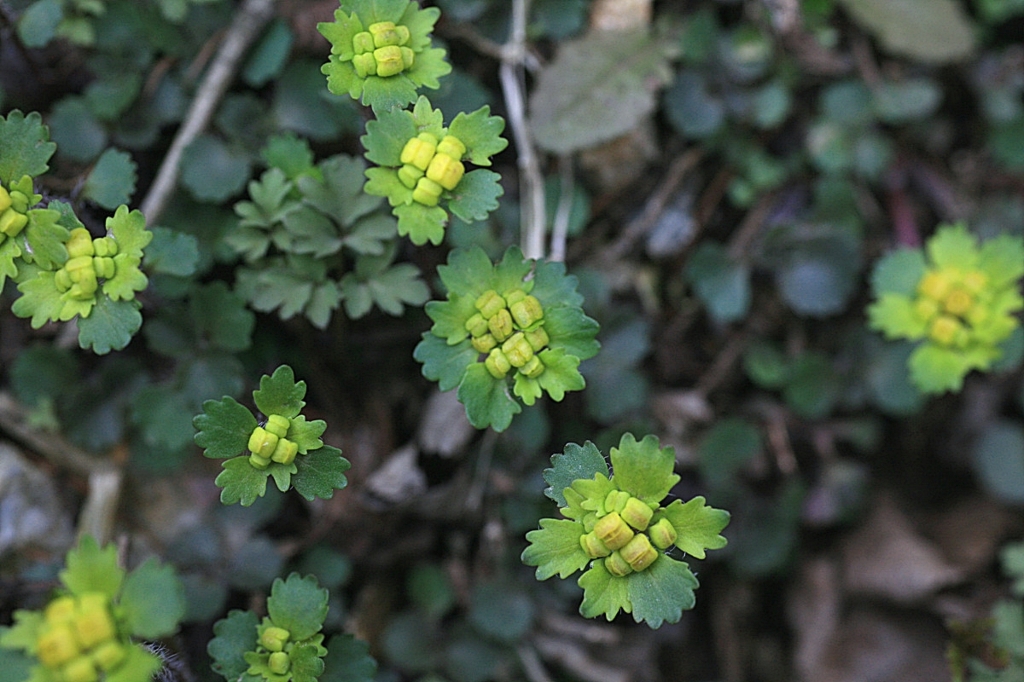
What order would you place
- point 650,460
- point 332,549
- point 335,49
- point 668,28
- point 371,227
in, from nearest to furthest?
point 650,460
point 335,49
point 371,227
point 332,549
point 668,28

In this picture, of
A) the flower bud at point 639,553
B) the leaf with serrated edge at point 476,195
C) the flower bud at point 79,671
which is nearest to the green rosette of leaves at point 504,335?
the leaf with serrated edge at point 476,195

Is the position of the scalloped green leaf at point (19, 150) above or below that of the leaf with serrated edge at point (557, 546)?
above

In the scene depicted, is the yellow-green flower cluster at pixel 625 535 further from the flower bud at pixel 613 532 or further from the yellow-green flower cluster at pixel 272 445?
the yellow-green flower cluster at pixel 272 445

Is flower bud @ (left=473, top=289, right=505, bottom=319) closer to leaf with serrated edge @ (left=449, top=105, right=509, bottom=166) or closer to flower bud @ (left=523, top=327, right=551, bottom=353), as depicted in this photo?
flower bud @ (left=523, top=327, right=551, bottom=353)

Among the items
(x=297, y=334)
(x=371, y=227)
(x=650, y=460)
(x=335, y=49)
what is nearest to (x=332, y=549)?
(x=297, y=334)

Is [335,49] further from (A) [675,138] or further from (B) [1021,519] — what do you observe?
(B) [1021,519]

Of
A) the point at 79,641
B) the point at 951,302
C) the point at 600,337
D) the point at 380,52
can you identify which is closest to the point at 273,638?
the point at 79,641

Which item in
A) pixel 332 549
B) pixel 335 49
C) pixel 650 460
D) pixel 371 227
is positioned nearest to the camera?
pixel 650 460

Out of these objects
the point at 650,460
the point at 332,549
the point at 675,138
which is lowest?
the point at 332,549
